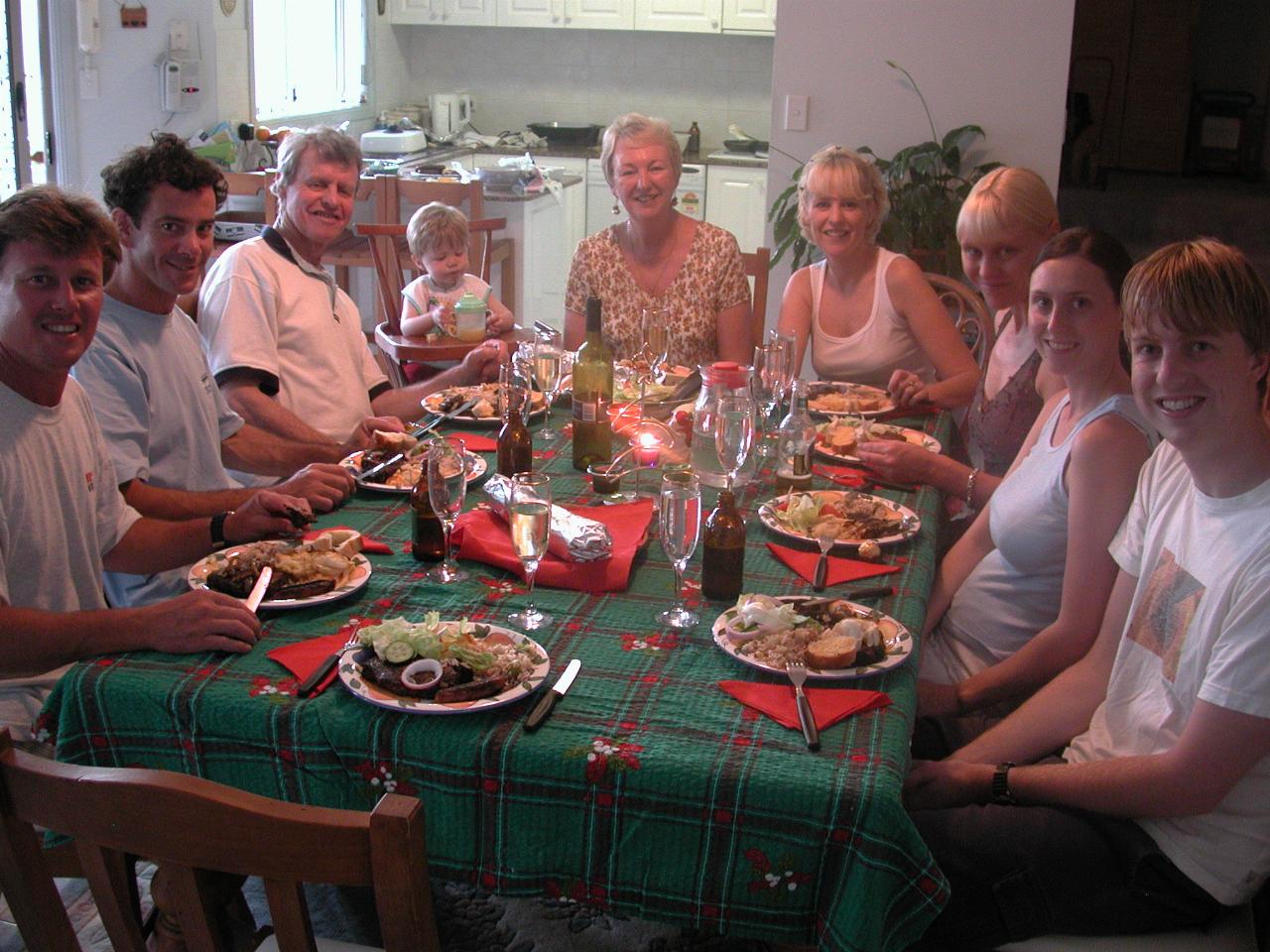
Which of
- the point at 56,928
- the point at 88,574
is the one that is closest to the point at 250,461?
the point at 88,574

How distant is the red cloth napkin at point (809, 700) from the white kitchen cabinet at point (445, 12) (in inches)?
249

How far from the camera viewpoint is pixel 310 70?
250 inches

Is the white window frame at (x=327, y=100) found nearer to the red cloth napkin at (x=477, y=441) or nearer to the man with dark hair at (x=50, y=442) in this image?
the red cloth napkin at (x=477, y=441)

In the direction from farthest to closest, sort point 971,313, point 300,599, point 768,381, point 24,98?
1. point 24,98
2. point 971,313
3. point 768,381
4. point 300,599

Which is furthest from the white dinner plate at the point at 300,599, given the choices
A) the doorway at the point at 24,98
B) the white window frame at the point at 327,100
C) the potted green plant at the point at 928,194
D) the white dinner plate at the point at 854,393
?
the white window frame at the point at 327,100

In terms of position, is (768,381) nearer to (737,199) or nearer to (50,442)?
(50,442)

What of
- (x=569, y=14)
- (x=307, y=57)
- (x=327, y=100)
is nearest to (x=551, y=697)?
(x=307, y=57)

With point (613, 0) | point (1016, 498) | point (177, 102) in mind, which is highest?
point (613, 0)

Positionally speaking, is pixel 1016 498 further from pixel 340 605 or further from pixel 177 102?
pixel 177 102

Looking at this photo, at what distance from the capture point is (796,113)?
4480 mm

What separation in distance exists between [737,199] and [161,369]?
4.93m

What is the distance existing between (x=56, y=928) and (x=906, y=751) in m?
0.85

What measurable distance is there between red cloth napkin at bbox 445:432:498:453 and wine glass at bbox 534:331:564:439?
18 centimetres

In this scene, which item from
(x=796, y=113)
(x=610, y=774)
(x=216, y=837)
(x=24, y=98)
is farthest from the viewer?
(x=24, y=98)
